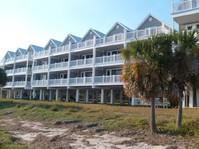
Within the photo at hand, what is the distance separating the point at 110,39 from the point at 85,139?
1042 inches

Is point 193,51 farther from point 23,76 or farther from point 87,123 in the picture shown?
point 23,76

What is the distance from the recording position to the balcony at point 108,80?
37.5m

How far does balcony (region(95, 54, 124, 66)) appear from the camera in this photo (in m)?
38.5

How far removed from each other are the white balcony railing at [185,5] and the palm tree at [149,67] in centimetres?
1561

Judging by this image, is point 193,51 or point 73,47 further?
point 73,47

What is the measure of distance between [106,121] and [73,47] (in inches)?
1125

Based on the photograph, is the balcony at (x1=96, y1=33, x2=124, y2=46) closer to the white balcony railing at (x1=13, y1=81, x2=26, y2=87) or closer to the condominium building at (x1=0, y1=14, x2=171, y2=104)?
the condominium building at (x1=0, y1=14, x2=171, y2=104)

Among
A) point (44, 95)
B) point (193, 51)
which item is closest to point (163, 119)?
point (193, 51)

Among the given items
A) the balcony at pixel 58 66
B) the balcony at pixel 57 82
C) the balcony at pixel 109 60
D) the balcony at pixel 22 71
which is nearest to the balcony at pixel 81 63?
the balcony at pixel 109 60

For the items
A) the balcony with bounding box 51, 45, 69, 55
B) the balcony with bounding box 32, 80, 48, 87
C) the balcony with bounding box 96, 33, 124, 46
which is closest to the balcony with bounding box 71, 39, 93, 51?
the balcony with bounding box 51, 45, 69, 55

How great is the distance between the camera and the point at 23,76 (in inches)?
2501

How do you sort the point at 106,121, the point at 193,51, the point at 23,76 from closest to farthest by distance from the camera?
1. the point at 193,51
2. the point at 106,121
3. the point at 23,76

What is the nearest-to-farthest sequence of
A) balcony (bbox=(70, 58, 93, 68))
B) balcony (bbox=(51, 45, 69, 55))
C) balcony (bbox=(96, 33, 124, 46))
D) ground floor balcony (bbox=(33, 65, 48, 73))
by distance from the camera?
1. balcony (bbox=(96, 33, 124, 46))
2. balcony (bbox=(70, 58, 93, 68))
3. balcony (bbox=(51, 45, 69, 55))
4. ground floor balcony (bbox=(33, 65, 48, 73))

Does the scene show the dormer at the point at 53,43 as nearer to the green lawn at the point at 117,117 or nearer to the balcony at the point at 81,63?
the balcony at the point at 81,63
